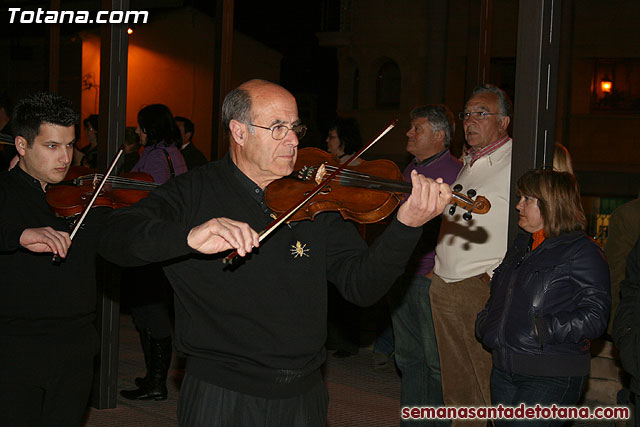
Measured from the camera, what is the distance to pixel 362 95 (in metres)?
16.8

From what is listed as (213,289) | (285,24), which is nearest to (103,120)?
(213,289)

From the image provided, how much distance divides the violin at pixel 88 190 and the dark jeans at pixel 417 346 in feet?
4.87

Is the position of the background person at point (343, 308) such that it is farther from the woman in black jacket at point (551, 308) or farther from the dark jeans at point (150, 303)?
the woman in black jacket at point (551, 308)

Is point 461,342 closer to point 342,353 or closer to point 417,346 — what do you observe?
point 417,346

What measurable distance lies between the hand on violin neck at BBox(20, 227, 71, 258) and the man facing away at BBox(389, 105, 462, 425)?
80.7 inches

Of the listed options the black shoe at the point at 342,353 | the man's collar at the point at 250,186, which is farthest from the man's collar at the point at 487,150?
the black shoe at the point at 342,353

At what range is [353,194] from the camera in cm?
286

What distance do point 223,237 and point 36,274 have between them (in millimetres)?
1337

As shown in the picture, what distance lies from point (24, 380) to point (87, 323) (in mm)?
331

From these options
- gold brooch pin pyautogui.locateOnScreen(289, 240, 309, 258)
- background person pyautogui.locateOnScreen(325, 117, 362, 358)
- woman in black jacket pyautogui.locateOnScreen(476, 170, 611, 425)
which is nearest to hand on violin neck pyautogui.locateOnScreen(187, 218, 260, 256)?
gold brooch pin pyautogui.locateOnScreen(289, 240, 309, 258)

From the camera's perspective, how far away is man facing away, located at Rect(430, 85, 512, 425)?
156 inches

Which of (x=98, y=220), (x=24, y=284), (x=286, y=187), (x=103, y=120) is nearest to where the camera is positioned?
(x=286, y=187)

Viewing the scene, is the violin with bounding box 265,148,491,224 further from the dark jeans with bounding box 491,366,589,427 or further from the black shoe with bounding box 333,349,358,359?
the black shoe with bounding box 333,349,358,359

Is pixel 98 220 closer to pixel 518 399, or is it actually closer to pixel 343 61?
pixel 518 399
